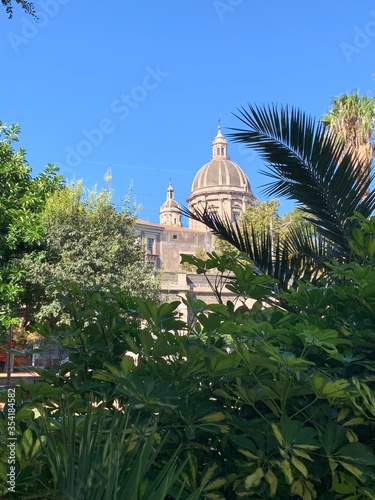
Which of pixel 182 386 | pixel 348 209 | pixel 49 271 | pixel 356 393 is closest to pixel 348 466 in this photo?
pixel 356 393

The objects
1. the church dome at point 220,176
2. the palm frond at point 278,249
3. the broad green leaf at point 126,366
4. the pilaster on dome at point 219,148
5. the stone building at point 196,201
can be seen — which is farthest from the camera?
the pilaster on dome at point 219,148

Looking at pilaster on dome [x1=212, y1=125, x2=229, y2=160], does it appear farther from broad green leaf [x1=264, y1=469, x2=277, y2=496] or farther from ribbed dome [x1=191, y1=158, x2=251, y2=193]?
broad green leaf [x1=264, y1=469, x2=277, y2=496]

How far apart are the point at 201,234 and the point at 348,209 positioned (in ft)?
243

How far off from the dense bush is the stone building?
42.6m

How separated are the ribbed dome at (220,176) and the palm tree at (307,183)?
89.0 m

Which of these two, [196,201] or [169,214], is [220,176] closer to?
[169,214]

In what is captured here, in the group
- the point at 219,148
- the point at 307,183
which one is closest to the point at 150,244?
the point at 219,148

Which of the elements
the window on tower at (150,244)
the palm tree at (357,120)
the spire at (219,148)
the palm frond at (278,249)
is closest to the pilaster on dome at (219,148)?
the spire at (219,148)

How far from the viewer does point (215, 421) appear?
1.51 m

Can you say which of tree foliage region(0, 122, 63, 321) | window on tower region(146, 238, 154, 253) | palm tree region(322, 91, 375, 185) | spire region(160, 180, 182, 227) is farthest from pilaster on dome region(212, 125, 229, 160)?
tree foliage region(0, 122, 63, 321)

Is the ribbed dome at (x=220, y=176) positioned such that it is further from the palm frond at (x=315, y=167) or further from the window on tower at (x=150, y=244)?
the palm frond at (x=315, y=167)

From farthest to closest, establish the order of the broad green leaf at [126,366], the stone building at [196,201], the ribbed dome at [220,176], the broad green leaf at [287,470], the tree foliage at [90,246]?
1. the ribbed dome at [220,176]
2. the stone building at [196,201]
3. the tree foliage at [90,246]
4. the broad green leaf at [126,366]
5. the broad green leaf at [287,470]

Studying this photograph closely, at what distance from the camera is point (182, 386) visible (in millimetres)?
1593

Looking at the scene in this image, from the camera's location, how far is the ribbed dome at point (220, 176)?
3743 inches
